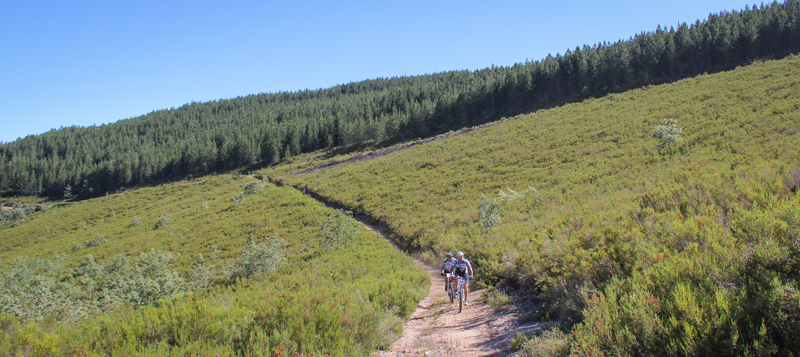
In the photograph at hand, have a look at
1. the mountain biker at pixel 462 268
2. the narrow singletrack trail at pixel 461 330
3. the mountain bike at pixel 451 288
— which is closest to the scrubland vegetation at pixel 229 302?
the narrow singletrack trail at pixel 461 330

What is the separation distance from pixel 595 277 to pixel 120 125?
22813 cm

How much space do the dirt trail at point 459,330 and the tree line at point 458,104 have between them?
71478 millimetres

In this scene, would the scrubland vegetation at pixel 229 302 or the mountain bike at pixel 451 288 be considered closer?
the scrubland vegetation at pixel 229 302

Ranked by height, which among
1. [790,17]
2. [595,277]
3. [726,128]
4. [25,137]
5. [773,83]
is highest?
[25,137]

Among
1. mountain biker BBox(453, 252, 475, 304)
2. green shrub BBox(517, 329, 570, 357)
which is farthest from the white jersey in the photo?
green shrub BBox(517, 329, 570, 357)

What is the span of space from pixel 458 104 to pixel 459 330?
83360 millimetres

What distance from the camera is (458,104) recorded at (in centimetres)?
8612

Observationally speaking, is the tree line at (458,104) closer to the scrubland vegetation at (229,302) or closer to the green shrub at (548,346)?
the scrubland vegetation at (229,302)

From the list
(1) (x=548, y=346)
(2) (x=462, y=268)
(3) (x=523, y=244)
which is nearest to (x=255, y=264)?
(2) (x=462, y=268)

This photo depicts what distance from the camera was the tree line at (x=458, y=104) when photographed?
65.6 m

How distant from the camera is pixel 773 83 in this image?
32.5 m

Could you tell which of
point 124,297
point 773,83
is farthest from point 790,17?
point 124,297

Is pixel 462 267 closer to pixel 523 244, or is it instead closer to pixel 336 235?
pixel 523 244

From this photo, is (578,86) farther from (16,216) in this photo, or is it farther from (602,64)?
(16,216)
